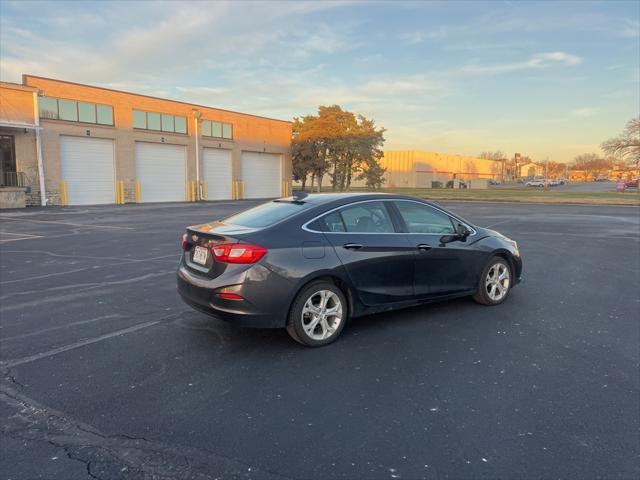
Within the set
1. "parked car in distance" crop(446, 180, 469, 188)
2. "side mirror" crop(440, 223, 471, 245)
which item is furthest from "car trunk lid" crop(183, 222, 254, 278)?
"parked car in distance" crop(446, 180, 469, 188)

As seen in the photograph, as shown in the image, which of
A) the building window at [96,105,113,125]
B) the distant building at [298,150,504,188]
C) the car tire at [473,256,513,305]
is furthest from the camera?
the distant building at [298,150,504,188]

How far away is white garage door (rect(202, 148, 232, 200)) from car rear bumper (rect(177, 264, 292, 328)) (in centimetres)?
3281

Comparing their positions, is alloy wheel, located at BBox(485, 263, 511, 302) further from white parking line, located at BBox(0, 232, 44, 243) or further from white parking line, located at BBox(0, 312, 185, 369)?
white parking line, located at BBox(0, 232, 44, 243)

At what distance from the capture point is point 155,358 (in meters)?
4.36

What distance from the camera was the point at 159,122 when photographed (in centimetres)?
3275

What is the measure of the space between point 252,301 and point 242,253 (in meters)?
0.45

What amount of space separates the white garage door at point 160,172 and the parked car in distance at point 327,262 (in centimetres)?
2887

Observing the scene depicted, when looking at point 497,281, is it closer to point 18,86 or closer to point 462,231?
point 462,231

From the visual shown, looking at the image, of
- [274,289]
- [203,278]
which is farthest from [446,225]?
[203,278]

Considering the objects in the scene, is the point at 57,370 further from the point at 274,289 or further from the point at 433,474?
the point at 433,474

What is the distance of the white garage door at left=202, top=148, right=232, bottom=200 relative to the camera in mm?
36375

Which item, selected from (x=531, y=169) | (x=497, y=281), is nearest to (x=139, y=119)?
(x=497, y=281)

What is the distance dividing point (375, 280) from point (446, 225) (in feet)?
4.57

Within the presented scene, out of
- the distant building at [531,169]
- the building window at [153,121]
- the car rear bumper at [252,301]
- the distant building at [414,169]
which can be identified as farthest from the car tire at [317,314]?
the distant building at [531,169]
